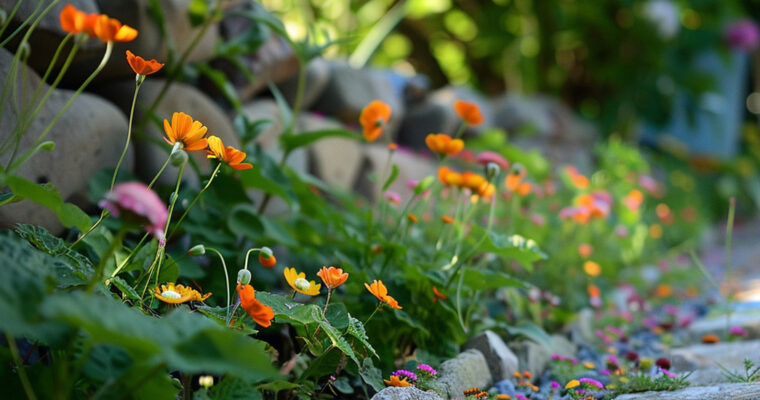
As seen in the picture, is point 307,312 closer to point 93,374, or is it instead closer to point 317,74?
point 93,374

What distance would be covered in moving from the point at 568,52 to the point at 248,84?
2.70 meters

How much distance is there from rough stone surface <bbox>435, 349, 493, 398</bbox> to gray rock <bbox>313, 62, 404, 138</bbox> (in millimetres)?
1404

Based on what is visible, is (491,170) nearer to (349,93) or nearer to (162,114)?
(162,114)

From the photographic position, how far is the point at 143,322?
1.99 ft

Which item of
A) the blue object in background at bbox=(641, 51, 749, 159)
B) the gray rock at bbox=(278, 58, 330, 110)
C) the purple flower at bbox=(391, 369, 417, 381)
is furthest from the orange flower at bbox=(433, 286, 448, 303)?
the blue object in background at bbox=(641, 51, 749, 159)

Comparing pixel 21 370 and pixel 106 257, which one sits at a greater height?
pixel 106 257

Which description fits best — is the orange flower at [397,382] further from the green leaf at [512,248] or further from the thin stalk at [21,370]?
the thin stalk at [21,370]

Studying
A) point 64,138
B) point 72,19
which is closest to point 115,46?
point 64,138

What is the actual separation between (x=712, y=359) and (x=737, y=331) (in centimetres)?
29

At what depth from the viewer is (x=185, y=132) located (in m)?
0.84

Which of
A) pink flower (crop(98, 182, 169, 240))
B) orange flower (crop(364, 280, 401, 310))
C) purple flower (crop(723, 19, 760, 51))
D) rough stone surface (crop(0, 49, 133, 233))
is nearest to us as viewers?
pink flower (crop(98, 182, 169, 240))

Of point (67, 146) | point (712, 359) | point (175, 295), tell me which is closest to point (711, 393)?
point (712, 359)

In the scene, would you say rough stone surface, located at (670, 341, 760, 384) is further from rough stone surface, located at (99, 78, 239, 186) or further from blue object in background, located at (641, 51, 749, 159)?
blue object in background, located at (641, 51, 749, 159)

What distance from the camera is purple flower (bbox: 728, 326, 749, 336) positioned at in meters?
1.54
